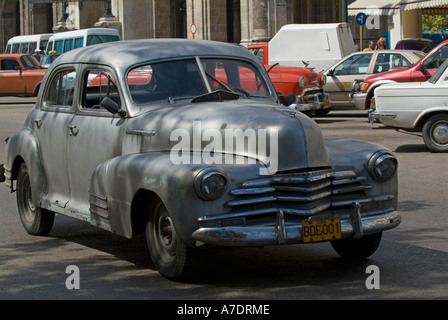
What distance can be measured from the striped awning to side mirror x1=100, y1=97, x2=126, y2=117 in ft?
68.8

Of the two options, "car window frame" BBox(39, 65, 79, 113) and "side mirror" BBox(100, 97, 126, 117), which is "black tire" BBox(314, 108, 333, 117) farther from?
"side mirror" BBox(100, 97, 126, 117)

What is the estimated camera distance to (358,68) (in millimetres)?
23547

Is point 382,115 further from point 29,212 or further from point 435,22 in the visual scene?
point 435,22

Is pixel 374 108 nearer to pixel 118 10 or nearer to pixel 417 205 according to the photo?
pixel 417 205

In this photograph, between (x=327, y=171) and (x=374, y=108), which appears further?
(x=374, y=108)

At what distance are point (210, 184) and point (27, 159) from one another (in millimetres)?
3004

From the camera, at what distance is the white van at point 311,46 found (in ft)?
91.0

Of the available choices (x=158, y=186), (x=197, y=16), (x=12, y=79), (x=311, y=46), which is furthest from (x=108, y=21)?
(x=158, y=186)

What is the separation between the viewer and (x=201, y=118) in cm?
712

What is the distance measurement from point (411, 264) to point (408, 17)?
28906 millimetres

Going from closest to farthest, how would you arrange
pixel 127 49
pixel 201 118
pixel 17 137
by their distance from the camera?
pixel 201 118, pixel 127 49, pixel 17 137

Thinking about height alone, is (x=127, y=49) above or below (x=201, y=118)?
above

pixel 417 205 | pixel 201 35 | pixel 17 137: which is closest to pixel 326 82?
pixel 417 205
